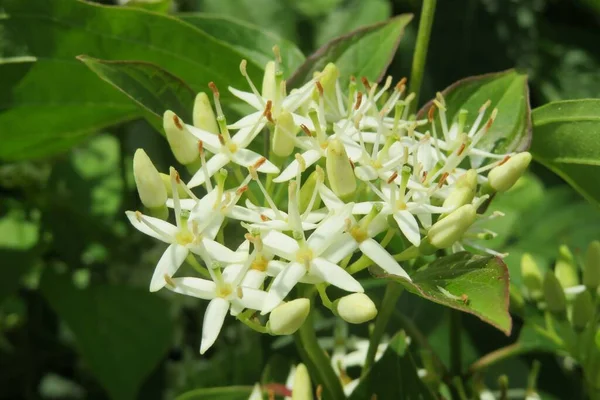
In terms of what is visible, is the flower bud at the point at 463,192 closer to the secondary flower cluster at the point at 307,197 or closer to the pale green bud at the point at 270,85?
the secondary flower cluster at the point at 307,197

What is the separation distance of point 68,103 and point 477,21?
31.4 inches

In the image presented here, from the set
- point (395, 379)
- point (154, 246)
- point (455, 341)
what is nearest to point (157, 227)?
point (395, 379)

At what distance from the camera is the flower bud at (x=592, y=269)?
0.70 metres

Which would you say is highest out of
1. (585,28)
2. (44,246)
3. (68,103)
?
(68,103)

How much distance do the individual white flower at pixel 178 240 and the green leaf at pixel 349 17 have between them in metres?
0.65

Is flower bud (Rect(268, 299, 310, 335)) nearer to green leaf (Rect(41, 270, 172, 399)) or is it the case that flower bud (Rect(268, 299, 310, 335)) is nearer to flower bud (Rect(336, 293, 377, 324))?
flower bud (Rect(336, 293, 377, 324))

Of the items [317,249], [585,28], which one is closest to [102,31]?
[317,249]

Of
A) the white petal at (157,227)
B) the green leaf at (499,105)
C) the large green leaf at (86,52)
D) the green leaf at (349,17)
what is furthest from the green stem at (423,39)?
the green leaf at (349,17)

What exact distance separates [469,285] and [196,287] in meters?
0.18

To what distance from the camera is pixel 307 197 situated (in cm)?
60

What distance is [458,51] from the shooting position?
4.30 feet

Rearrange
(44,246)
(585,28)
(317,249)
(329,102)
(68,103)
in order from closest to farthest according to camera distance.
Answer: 1. (317,249)
2. (329,102)
3. (68,103)
4. (44,246)
5. (585,28)

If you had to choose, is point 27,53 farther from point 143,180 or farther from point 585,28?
point 585,28

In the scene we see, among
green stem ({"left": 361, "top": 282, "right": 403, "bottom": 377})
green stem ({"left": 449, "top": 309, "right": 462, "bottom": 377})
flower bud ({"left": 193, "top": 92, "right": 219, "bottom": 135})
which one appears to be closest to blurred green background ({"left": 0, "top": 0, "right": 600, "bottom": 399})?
green stem ({"left": 449, "top": 309, "right": 462, "bottom": 377})
